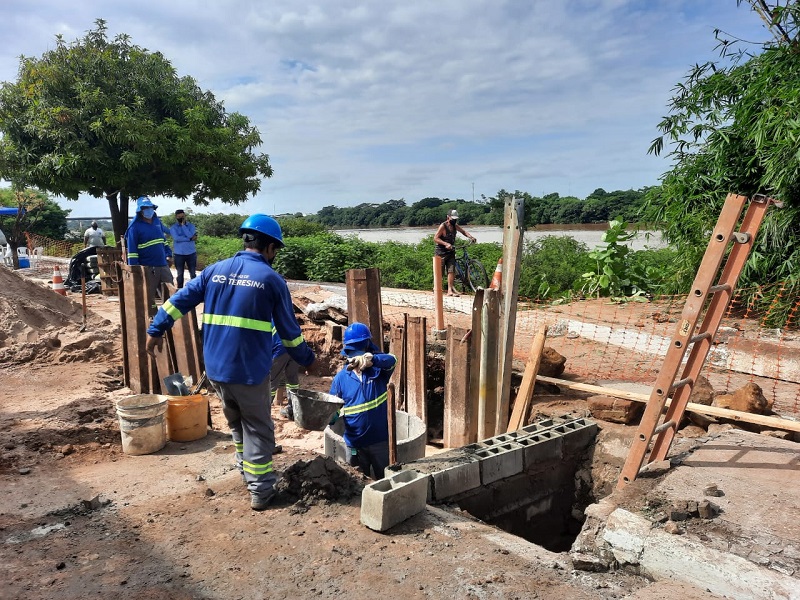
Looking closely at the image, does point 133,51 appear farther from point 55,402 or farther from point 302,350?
point 302,350

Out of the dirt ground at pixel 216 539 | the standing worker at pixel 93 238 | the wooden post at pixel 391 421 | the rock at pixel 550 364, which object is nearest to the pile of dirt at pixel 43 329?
the dirt ground at pixel 216 539

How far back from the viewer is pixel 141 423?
201 inches

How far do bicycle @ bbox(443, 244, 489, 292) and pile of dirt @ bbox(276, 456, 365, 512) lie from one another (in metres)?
10.1

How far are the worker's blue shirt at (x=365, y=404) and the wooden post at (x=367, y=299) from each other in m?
1.96

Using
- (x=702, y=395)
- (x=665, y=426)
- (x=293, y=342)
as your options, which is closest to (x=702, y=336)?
(x=665, y=426)

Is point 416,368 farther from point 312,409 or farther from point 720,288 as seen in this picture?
point 720,288

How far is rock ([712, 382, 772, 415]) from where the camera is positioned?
488 centimetres

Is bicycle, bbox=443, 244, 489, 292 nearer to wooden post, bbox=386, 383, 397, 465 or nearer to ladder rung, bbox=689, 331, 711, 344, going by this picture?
wooden post, bbox=386, 383, 397, 465

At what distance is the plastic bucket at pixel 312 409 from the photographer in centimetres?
653

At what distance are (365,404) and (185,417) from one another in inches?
77.1

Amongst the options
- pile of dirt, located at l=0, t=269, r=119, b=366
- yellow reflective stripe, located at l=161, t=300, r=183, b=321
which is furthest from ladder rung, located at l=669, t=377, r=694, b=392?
pile of dirt, located at l=0, t=269, r=119, b=366

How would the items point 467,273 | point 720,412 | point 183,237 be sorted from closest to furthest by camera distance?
1. point 720,412
2. point 183,237
3. point 467,273

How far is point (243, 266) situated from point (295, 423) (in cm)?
345

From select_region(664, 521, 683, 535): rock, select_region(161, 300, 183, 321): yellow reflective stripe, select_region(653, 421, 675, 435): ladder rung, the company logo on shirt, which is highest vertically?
the company logo on shirt
